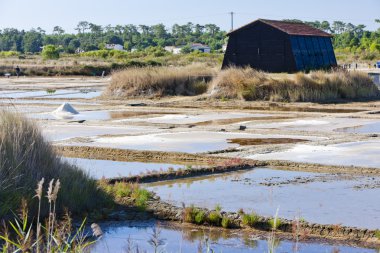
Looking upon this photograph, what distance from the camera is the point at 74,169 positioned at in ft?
39.4

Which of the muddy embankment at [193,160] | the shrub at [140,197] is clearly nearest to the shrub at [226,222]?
the shrub at [140,197]

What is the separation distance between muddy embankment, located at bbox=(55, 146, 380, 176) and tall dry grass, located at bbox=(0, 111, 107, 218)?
9.10ft

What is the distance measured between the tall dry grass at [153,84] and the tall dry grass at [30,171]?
2610cm

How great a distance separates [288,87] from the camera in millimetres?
35250

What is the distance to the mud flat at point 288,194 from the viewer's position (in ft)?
37.0

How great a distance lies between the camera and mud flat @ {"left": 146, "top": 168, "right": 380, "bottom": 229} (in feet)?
37.0

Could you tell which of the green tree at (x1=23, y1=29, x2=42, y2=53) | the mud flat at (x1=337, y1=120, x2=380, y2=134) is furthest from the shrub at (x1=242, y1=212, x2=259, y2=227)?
the green tree at (x1=23, y1=29, x2=42, y2=53)

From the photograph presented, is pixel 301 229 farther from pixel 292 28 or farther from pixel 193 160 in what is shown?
pixel 292 28

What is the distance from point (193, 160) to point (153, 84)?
21.9m

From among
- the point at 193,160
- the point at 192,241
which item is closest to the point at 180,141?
the point at 193,160

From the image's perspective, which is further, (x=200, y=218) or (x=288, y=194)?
(x=288, y=194)

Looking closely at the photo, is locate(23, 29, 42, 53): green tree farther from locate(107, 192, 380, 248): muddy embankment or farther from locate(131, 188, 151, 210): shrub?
locate(107, 192, 380, 248): muddy embankment

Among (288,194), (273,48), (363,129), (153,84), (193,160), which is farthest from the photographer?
(273,48)

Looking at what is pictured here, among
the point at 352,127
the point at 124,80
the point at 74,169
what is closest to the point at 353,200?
the point at 74,169
